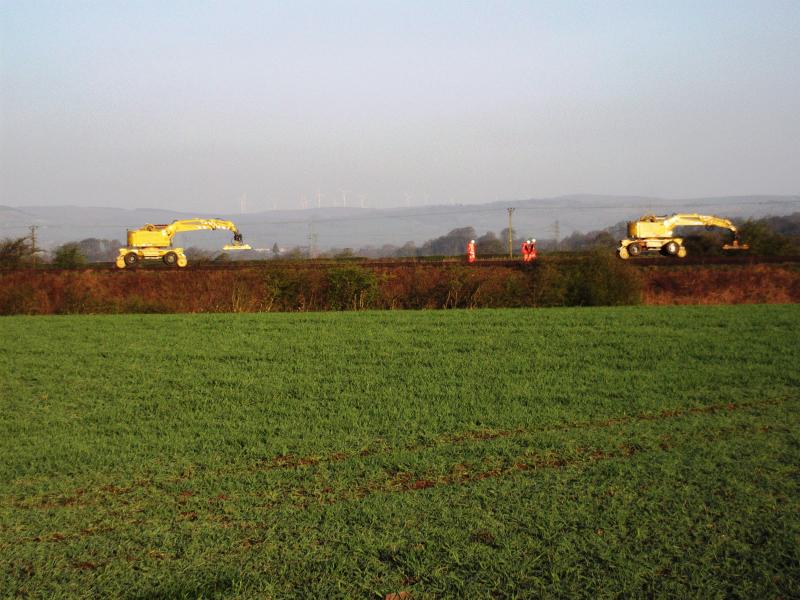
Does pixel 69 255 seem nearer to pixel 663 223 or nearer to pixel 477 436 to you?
pixel 663 223

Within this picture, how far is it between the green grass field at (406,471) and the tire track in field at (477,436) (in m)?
0.04

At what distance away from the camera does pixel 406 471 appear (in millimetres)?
6730

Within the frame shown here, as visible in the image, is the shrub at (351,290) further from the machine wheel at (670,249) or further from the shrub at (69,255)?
the shrub at (69,255)

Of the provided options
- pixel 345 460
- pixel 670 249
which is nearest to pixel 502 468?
pixel 345 460

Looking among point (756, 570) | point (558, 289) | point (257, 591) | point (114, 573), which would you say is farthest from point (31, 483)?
point (558, 289)

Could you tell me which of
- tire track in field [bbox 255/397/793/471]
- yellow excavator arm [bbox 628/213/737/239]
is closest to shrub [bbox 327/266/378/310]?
yellow excavator arm [bbox 628/213/737/239]

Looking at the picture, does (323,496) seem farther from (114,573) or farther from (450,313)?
(450,313)

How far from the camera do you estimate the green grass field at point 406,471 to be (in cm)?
457

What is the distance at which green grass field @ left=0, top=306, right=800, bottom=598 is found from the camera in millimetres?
4574

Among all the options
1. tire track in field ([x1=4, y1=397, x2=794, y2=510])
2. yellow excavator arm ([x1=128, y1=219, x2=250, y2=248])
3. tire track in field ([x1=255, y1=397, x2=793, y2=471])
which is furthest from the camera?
yellow excavator arm ([x1=128, y1=219, x2=250, y2=248])

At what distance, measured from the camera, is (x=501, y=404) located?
31.1 feet

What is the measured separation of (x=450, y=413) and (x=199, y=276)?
717 inches

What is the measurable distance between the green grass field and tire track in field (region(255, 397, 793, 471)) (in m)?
0.04

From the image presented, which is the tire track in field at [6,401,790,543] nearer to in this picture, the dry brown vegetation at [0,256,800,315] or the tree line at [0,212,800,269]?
the dry brown vegetation at [0,256,800,315]
